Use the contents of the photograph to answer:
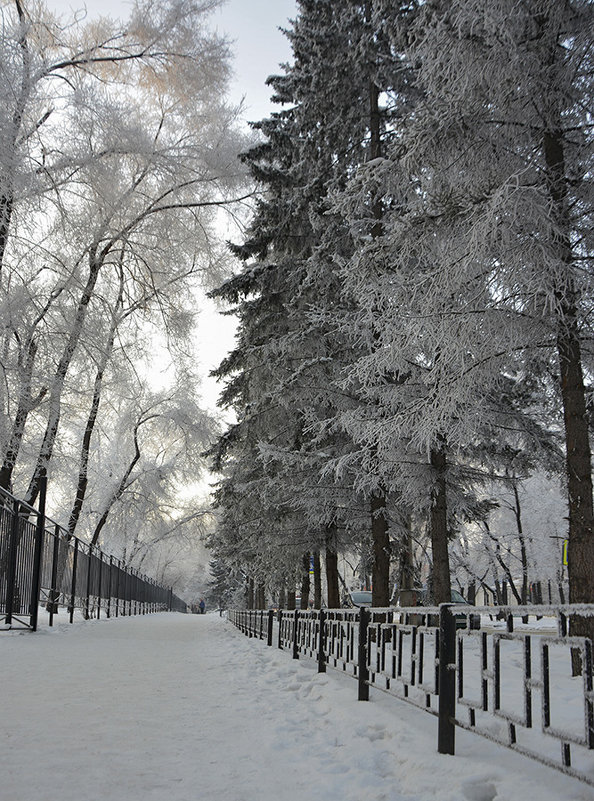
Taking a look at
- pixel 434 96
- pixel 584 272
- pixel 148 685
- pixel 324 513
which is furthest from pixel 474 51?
pixel 324 513

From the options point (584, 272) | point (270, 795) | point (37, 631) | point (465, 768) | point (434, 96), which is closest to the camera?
point (270, 795)

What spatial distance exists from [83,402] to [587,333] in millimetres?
12950

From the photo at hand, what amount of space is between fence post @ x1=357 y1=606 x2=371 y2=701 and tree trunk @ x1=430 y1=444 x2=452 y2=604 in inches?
249

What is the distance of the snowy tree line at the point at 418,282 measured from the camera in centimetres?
728

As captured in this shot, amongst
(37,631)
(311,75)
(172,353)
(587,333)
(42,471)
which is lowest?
(37,631)

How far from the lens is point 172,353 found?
16.3m

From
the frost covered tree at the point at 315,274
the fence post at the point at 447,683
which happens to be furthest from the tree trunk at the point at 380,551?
the fence post at the point at 447,683

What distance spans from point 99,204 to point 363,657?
11124mm

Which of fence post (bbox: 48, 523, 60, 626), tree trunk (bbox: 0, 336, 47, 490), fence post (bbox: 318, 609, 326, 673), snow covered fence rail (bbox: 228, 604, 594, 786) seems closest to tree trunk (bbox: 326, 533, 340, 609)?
fence post (bbox: 48, 523, 60, 626)

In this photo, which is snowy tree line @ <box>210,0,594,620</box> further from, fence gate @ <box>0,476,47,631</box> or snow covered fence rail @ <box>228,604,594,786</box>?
fence gate @ <box>0,476,47,631</box>

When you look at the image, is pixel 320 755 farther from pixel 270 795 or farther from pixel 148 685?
pixel 148 685

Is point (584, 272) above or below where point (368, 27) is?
below

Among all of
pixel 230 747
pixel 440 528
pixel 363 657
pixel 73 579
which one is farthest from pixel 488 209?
pixel 73 579

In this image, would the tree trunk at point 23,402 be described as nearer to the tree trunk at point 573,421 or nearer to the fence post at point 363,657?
the fence post at point 363,657
